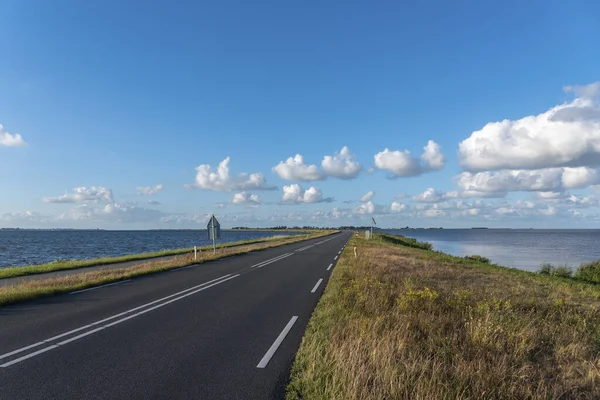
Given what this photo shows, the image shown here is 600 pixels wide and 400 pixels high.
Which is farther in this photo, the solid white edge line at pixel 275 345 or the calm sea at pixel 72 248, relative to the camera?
the calm sea at pixel 72 248

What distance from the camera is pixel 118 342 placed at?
22.3ft

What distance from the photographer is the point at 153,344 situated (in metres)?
6.68

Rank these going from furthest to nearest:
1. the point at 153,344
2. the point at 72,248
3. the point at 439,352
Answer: the point at 72,248
the point at 153,344
the point at 439,352

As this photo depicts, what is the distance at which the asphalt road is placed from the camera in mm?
4879

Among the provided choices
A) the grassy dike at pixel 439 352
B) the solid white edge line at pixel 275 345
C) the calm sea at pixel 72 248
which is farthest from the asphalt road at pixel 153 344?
the calm sea at pixel 72 248

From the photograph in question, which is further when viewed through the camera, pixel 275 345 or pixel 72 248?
pixel 72 248

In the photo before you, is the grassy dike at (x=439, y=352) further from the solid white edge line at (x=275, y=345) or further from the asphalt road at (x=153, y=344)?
the asphalt road at (x=153, y=344)

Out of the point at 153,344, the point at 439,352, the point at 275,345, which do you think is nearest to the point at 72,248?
the point at 153,344

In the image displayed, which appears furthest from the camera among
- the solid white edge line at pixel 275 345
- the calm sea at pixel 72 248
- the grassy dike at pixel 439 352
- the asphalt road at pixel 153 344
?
the calm sea at pixel 72 248

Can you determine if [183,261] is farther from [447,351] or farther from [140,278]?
[447,351]

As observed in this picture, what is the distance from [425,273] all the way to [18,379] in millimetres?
15429

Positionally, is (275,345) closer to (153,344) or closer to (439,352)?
(153,344)

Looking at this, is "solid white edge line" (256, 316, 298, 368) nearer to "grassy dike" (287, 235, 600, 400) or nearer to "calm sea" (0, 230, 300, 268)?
"grassy dike" (287, 235, 600, 400)

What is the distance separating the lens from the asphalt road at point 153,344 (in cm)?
488
